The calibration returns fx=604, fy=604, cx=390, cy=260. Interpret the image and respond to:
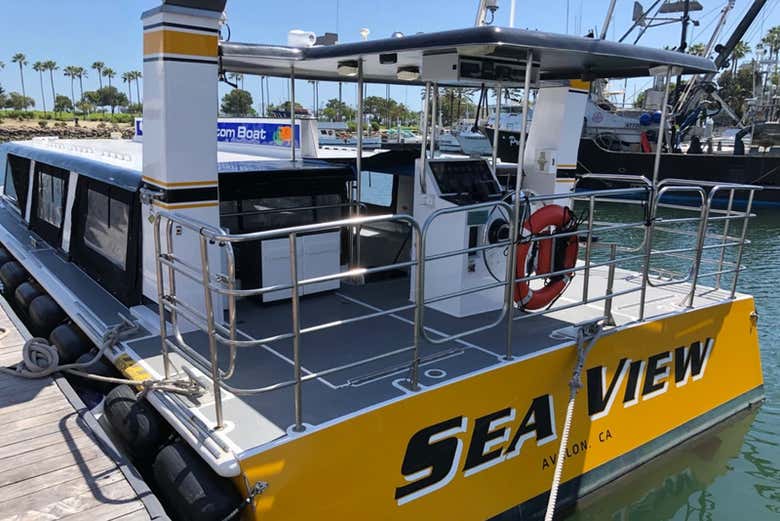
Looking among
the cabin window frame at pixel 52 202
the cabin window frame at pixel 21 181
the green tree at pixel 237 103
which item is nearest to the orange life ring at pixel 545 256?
the cabin window frame at pixel 52 202

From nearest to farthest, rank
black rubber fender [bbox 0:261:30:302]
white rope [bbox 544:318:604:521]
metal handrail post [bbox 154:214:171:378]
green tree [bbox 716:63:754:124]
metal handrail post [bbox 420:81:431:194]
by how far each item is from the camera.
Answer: metal handrail post [bbox 154:214:171:378] < white rope [bbox 544:318:604:521] < metal handrail post [bbox 420:81:431:194] < black rubber fender [bbox 0:261:30:302] < green tree [bbox 716:63:754:124]

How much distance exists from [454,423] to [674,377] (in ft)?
8.66

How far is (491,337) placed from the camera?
475 centimetres

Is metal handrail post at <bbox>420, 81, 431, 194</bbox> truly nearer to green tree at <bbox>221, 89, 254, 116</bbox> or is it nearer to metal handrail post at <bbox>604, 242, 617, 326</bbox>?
metal handrail post at <bbox>604, 242, 617, 326</bbox>

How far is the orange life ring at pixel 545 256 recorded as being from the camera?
4695mm

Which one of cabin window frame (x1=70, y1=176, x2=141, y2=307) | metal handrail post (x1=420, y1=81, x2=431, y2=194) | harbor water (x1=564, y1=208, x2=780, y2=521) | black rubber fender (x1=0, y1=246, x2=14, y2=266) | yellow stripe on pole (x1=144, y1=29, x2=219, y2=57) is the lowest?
harbor water (x1=564, y1=208, x2=780, y2=521)

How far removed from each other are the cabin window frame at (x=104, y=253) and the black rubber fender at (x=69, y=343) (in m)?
0.46

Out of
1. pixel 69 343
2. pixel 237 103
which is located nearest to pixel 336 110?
pixel 69 343

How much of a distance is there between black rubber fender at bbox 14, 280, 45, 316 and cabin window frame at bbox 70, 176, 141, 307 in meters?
0.47

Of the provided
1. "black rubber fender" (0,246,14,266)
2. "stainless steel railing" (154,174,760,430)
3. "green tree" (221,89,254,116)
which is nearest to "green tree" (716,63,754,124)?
"green tree" (221,89,254,116)

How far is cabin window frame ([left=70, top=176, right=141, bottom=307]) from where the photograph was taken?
5.07m

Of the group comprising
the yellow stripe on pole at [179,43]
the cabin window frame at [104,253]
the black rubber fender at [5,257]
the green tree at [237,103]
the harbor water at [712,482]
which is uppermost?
the green tree at [237,103]

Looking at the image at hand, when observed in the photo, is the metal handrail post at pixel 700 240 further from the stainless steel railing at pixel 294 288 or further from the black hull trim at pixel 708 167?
the black hull trim at pixel 708 167

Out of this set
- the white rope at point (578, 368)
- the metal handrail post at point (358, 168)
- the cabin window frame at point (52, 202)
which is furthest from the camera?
the cabin window frame at point (52, 202)
